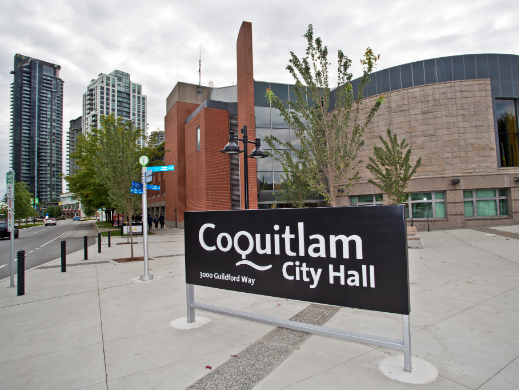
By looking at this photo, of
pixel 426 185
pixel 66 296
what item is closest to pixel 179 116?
pixel 426 185

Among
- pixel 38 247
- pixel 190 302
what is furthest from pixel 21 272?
pixel 38 247

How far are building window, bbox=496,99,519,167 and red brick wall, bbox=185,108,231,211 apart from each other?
2169 centimetres

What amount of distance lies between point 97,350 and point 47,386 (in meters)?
0.77

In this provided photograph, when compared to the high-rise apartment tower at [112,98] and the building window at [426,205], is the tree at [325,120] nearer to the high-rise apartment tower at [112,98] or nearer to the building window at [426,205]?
the building window at [426,205]

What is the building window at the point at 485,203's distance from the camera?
20641mm

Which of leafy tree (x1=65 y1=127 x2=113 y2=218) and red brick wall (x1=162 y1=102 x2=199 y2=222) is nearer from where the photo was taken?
leafy tree (x1=65 y1=127 x2=113 y2=218)

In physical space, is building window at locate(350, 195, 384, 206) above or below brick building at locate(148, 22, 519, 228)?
below

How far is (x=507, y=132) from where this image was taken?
20.9 metres

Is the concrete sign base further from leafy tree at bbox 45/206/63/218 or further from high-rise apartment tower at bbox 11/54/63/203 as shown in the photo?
high-rise apartment tower at bbox 11/54/63/203

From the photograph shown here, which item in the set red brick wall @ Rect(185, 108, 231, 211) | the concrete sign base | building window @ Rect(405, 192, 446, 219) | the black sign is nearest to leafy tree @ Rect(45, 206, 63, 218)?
red brick wall @ Rect(185, 108, 231, 211)

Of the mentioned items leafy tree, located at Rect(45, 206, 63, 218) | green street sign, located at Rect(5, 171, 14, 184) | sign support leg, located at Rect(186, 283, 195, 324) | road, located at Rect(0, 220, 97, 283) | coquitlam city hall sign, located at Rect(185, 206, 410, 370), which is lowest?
road, located at Rect(0, 220, 97, 283)

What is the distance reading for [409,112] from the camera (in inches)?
859

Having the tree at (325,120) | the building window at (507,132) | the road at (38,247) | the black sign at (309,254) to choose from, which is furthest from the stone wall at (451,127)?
the road at (38,247)

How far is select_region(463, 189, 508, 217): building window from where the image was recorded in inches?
813
